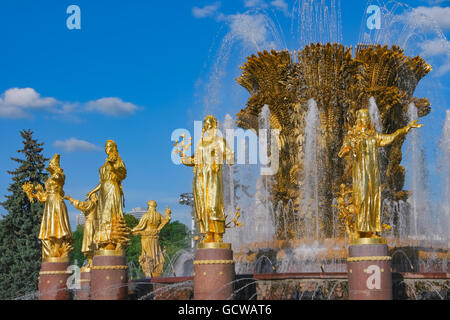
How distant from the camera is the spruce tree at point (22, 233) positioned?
28.3 metres

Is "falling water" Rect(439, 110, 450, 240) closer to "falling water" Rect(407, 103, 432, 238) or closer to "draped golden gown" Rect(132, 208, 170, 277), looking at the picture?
"falling water" Rect(407, 103, 432, 238)

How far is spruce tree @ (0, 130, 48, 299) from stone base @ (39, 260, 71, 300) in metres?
14.1

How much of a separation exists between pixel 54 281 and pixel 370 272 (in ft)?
25.0

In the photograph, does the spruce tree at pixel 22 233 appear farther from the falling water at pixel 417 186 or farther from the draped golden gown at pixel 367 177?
the draped golden gown at pixel 367 177

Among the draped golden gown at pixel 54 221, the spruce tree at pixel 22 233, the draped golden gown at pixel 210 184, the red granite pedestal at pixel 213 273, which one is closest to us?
the red granite pedestal at pixel 213 273

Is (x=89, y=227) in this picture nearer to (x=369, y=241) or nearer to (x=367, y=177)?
(x=367, y=177)

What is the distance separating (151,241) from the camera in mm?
18500

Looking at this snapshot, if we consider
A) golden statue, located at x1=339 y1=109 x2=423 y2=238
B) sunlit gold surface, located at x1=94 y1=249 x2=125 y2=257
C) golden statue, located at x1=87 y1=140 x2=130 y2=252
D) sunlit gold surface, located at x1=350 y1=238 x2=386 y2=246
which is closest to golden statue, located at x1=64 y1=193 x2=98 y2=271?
golden statue, located at x1=87 y1=140 x2=130 y2=252

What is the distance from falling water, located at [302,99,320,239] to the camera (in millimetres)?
17062

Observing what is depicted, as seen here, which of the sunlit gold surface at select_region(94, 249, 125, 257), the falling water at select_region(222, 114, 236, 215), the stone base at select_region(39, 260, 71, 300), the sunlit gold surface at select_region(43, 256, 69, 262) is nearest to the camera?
the sunlit gold surface at select_region(94, 249, 125, 257)

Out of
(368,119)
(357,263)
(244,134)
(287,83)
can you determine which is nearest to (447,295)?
(357,263)

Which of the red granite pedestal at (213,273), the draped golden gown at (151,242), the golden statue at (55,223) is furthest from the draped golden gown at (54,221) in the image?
the red granite pedestal at (213,273)

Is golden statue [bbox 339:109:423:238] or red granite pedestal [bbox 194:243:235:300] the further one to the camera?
red granite pedestal [bbox 194:243:235:300]

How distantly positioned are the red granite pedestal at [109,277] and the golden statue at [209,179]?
206 centimetres
